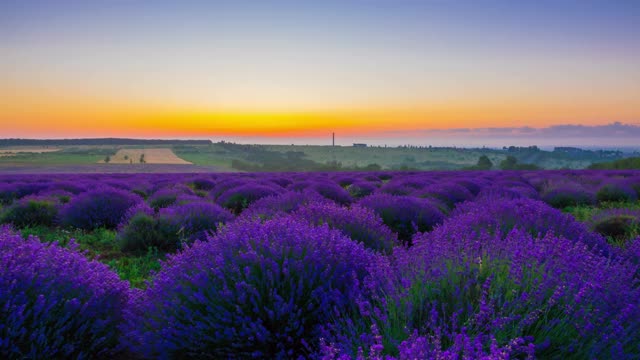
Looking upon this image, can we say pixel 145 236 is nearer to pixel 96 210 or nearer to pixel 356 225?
pixel 96 210

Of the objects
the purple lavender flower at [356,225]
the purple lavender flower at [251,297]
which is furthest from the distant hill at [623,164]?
the purple lavender flower at [251,297]

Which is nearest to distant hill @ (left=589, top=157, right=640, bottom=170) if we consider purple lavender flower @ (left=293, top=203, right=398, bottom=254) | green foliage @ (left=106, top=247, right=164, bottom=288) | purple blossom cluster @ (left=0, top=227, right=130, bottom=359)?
purple lavender flower @ (left=293, top=203, right=398, bottom=254)

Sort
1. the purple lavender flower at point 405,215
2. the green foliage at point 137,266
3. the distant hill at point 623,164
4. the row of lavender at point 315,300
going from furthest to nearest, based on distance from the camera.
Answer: the distant hill at point 623,164 < the purple lavender flower at point 405,215 < the green foliage at point 137,266 < the row of lavender at point 315,300

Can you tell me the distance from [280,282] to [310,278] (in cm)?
18

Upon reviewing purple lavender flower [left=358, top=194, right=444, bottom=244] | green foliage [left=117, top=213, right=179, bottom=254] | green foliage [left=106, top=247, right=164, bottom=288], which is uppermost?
purple lavender flower [left=358, top=194, right=444, bottom=244]

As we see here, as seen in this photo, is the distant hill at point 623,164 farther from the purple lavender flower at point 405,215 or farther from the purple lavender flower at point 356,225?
the purple lavender flower at point 356,225

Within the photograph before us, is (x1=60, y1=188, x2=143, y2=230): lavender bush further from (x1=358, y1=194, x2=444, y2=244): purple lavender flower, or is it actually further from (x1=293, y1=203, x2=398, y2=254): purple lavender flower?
(x1=293, y1=203, x2=398, y2=254): purple lavender flower

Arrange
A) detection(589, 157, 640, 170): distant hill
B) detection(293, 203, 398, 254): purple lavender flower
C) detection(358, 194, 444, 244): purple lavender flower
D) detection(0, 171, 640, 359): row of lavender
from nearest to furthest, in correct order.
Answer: detection(0, 171, 640, 359): row of lavender < detection(293, 203, 398, 254): purple lavender flower < detection(358, 194, 444, 244): purple lavender flower < detection(589, 157, 640, 170): distant hill

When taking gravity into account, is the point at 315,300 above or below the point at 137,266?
above

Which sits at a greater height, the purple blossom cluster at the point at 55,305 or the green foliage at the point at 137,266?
the purple blossom cluster at the point at 55,305

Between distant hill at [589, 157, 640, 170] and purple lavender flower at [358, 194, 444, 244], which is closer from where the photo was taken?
purple lavender flower at [358, 194, 444, 244]

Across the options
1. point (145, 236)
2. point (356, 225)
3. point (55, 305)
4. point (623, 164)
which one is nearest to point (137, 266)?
point (145, 236)

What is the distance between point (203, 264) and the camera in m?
2.97

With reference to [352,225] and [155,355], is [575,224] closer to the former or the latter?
[352,225]
